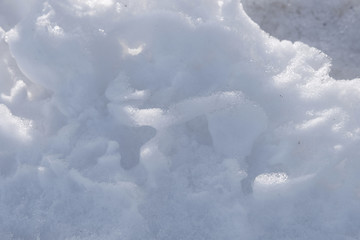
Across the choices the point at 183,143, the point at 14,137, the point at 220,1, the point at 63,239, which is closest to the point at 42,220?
the point at 63,239

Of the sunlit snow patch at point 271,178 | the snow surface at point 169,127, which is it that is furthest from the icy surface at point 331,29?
the sunlit snow patch at point 271,178

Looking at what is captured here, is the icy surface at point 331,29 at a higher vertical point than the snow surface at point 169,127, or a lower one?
higher

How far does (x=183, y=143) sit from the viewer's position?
7.57 feet

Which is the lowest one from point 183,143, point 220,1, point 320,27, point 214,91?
point 183,143

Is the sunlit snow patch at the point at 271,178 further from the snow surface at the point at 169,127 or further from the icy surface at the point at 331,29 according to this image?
the icy surface at the point at 331,29

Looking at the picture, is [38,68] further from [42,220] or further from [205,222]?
[205,222]

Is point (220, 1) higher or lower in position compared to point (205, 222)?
higher

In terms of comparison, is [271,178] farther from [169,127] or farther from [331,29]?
[331,29]

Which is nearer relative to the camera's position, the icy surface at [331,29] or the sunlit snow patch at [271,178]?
the sunlit snow patch at [271,178]

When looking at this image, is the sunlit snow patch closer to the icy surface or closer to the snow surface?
the snow surface

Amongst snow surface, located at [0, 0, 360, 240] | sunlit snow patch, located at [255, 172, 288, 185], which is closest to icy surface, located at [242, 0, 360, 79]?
snow surface, located at [0, 0, 360, 240]

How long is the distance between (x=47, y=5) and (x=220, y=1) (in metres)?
1.02

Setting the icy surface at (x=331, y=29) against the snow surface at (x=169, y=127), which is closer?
the snow surface at (x=169, y=127)

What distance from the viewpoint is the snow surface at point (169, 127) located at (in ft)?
6.94
